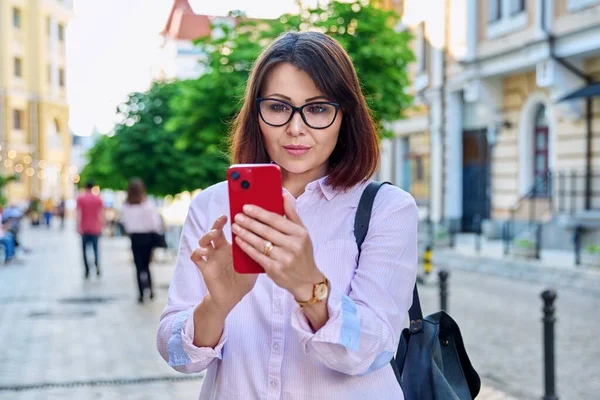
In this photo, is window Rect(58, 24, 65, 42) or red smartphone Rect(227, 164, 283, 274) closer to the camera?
red smartphone Rect(227, 164, 283, 274)

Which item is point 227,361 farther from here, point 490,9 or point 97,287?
point 490,9

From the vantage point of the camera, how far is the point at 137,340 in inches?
361

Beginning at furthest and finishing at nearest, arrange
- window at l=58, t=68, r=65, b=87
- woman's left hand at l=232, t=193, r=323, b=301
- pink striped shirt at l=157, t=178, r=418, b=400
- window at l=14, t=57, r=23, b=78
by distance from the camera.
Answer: window at l=58, t=68, r=65, b=87 → window at l=14, t=57, r=23, b=78 → pink striped shirt at l=157, t=178, r=418, b=400 → woman's left hand at l=232, t=193, r=323, b=301

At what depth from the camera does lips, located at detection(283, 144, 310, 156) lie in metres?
2.00

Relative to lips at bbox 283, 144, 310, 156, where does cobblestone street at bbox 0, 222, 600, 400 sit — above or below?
below

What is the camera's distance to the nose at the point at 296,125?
1.96 m

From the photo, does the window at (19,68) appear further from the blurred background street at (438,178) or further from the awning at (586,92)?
the awning at (586,92)

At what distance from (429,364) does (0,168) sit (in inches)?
2223

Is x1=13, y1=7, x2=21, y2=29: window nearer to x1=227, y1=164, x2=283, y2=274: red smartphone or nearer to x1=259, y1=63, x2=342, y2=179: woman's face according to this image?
x1=259, y1=63, x2=342, y2=179: woman's face

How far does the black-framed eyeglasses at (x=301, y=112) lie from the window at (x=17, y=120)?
6162 cm

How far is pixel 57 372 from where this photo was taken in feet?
24.3

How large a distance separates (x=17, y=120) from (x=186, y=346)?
205 feet

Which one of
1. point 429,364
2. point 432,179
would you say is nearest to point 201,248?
point 429,364

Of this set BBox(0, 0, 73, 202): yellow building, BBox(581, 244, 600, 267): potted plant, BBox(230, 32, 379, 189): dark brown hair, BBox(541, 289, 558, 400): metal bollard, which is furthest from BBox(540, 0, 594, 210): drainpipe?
BBox(0, 0, 73, 202): yellow building
